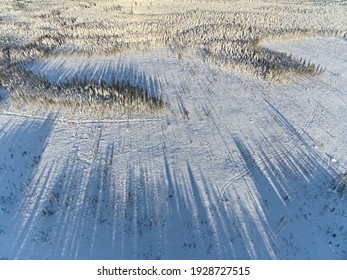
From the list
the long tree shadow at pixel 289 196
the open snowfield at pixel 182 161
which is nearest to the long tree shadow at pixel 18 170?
the open snowfield at pixel 182 161

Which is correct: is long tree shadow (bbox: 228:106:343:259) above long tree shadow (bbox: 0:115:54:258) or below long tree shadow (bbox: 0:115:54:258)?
below

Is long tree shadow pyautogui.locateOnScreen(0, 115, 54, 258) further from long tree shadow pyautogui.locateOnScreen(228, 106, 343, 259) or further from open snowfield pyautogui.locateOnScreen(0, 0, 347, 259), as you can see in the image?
long tree shadow pyautogui.locateOnScreen(228, 106, 343, 259)

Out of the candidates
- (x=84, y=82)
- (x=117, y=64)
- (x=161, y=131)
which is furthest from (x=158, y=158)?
(x=117, y=64)

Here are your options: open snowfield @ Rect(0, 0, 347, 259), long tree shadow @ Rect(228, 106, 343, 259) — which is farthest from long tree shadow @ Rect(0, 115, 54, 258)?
long tree shadow @ Rect(228, 106, 343, 259)

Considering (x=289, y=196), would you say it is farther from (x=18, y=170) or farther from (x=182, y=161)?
(x=18, y=170)

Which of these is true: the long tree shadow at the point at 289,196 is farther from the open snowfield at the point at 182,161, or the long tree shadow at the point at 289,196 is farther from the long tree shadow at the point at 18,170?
the long tree shadow at the point at 18,170

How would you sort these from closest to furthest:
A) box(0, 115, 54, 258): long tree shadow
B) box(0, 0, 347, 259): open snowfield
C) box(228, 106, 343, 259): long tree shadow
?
1. box(228, 106, 343, 259): long tree shadow
2. box(0, 0, 347, 259): open snowfield
3. box(0, 115, 54, 258): long tree shadow
